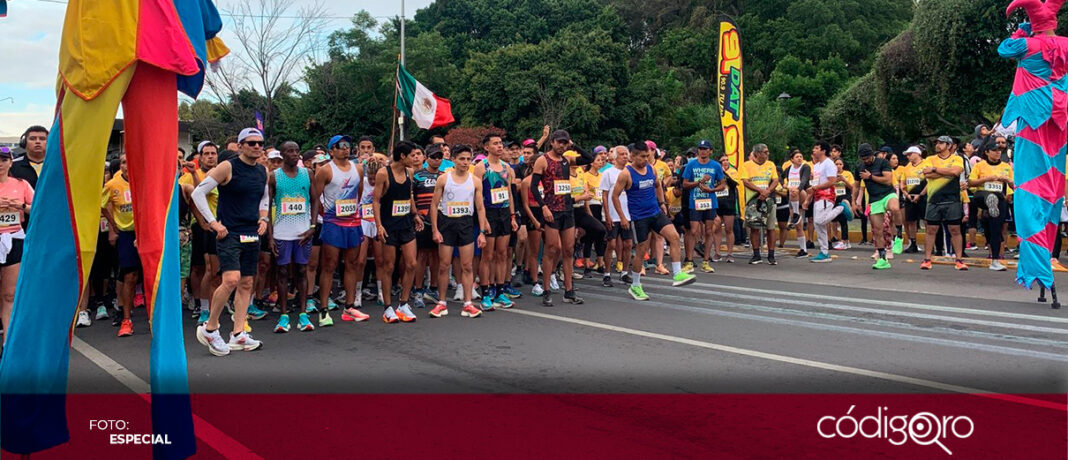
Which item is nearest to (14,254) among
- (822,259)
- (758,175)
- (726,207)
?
(726,207)

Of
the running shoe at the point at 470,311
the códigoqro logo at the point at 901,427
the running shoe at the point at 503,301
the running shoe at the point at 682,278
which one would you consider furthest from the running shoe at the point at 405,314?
the códigoqro logo at the point at 901,427

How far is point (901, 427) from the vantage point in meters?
4.61

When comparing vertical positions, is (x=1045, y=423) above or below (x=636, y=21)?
below

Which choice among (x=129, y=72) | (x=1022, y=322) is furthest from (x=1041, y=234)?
(x=129, y=72)

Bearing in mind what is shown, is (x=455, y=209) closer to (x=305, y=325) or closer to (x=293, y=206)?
(x=293, y=206)

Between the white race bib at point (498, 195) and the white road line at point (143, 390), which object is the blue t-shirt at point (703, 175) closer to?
the white race bib at point (498, 195)

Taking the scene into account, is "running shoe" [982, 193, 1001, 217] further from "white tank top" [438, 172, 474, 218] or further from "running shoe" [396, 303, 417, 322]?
"running shoe" [396, 303, 417, 322]

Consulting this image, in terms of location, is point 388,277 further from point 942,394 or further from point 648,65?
point 648,65

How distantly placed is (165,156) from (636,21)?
59.0 meters

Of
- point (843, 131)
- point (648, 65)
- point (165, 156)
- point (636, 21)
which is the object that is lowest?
point (165, 156)

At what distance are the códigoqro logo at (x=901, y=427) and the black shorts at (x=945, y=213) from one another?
28.5 feet

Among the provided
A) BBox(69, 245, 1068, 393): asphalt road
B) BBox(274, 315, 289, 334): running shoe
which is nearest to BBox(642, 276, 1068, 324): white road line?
BBox(69, 245, 1068, 393): asphalt road

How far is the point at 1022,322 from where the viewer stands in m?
8.16

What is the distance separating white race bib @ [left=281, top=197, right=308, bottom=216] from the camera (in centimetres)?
870
